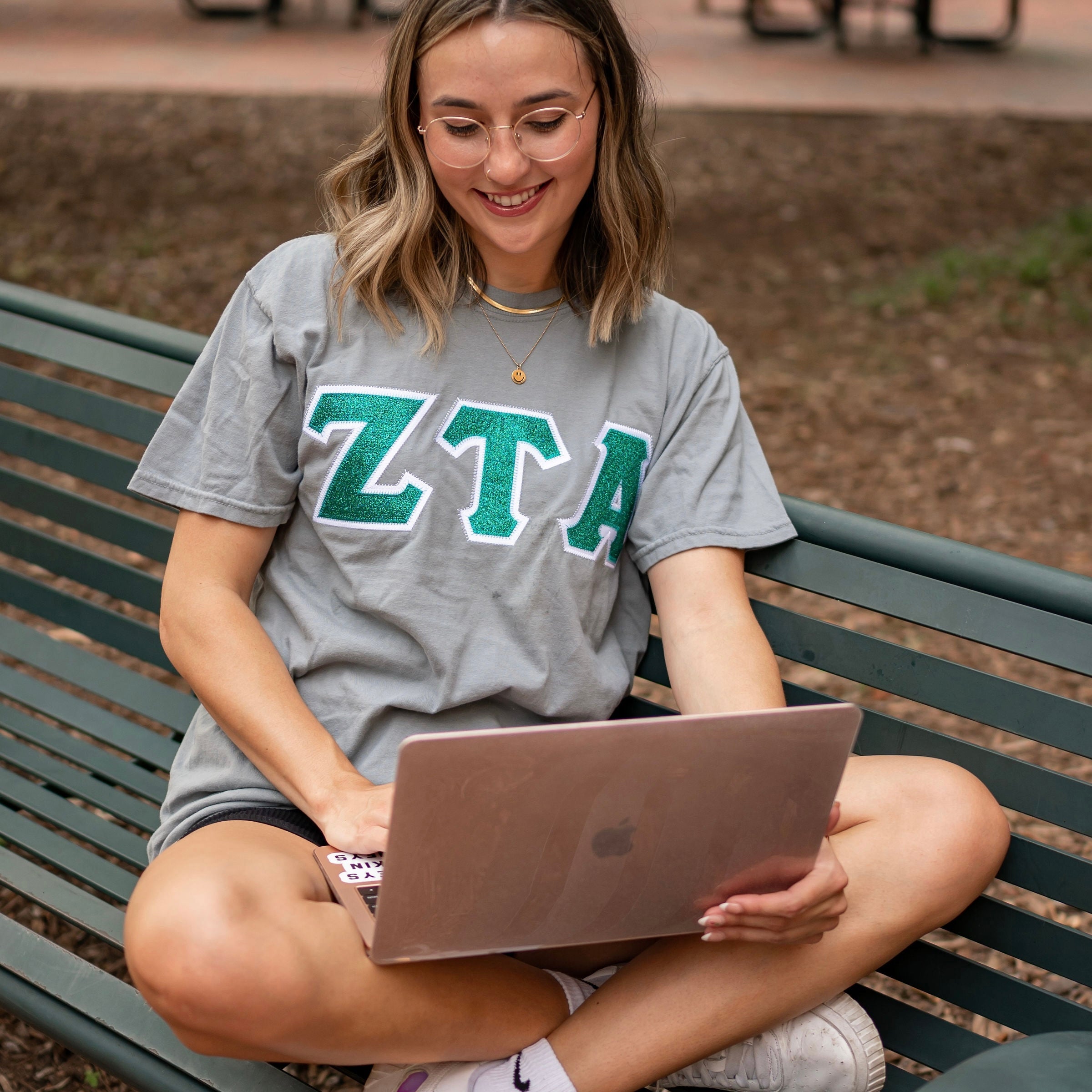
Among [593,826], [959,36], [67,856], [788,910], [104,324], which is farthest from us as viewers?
[959,36]

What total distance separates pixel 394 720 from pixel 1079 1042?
95 centimetres

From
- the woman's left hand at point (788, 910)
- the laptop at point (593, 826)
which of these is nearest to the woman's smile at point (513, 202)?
the laptop at point (593, 826)

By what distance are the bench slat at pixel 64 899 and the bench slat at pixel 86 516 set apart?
590 mm

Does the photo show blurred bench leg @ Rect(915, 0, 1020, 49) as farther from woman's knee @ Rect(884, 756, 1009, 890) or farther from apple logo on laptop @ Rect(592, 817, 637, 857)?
apple logo on laptop @ Rect(592, 817, 637, 857)

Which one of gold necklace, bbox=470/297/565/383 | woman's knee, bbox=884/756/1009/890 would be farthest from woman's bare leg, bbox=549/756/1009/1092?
gold necklace, bbox=470/297/565/383

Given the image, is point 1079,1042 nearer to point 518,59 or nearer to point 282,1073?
point 282,1073

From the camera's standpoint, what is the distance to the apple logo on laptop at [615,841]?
1535mm

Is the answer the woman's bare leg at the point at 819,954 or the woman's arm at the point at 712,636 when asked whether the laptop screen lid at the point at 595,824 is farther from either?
the woman's arm at the point at 712,636

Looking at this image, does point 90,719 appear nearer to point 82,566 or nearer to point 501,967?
point 82,566

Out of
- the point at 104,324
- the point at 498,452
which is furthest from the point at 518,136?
the point at 104,324

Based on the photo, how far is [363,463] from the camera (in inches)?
76.4

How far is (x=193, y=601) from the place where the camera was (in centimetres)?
194

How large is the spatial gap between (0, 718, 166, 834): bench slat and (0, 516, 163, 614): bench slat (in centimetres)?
31

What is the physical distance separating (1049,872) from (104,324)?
1855mm
